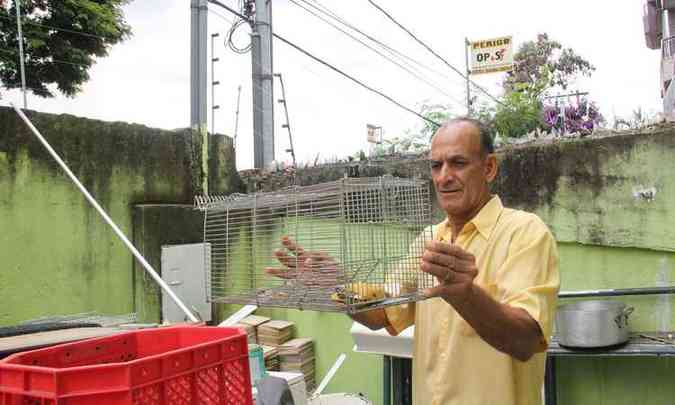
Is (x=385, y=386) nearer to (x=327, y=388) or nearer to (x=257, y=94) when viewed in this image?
(x=327, y=388)

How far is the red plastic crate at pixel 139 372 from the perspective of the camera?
1119 mm

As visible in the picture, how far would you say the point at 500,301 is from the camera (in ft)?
5.05

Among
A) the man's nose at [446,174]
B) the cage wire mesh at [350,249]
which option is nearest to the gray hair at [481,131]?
the man's nose at [446,174]

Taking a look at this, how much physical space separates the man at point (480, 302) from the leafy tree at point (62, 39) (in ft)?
42.0

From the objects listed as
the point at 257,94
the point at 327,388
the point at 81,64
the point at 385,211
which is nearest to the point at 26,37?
the point at 81,64

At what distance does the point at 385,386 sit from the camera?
3.75 meters

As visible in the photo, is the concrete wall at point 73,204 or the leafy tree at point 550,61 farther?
the leafy tree at point 550,61

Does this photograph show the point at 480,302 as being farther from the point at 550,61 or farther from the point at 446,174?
the point at 550,61

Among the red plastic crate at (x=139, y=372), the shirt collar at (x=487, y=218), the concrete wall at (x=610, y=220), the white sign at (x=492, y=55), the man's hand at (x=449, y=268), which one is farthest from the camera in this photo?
the white sign at (x=492, y=55)

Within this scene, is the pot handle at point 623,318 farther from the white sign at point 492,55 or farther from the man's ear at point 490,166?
the white sign at point 492,55

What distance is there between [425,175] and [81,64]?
12.5 metres

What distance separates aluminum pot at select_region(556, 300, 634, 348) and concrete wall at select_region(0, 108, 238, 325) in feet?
10.8

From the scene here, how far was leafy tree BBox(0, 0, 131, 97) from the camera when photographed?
12656 mm

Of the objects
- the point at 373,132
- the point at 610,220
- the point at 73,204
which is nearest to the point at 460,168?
the point at 610,220
